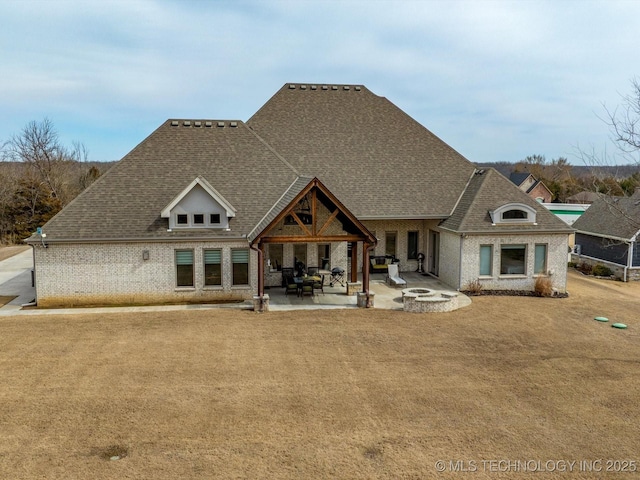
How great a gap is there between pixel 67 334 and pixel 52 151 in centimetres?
5429

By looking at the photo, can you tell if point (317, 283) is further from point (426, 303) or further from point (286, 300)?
point (426, 303)

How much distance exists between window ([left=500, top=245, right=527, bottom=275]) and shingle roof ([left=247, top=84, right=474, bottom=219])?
133 inches

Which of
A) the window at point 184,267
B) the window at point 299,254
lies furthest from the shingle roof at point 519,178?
the window at point 184,267

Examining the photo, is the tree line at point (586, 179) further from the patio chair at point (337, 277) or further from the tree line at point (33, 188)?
the tree line at point (33, 188)

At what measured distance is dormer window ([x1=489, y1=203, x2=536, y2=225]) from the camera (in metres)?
21.6

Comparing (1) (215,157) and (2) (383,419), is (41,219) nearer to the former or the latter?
(1) (215,157)

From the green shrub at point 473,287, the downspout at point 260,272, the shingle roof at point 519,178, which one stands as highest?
the shingle roof at point 519,178

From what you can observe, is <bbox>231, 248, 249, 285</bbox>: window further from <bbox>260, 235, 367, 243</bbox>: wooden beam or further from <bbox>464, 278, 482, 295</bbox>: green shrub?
<bbox>464, 278, 482, 295</bbox>: green shrub

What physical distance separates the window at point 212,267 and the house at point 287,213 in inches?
2.0

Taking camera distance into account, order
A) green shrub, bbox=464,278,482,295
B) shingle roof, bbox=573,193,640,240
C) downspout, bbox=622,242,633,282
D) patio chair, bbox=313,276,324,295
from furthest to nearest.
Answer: shingle roof, bbox=573,193,640,240 → downspout, bbox=622,242,633,282 → green shrub, bbox=464,278,482,295 → patio chair, bbox=313,276,324,295

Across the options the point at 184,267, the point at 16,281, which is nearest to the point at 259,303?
the point at 184,267

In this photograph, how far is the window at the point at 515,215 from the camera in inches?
864

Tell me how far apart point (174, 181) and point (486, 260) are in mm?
13990

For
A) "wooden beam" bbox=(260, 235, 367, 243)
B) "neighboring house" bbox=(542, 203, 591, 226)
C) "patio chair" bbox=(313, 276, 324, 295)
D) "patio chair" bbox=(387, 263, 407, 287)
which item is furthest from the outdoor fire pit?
"neighboring house" bbox=(542, 203, 591, 226)
